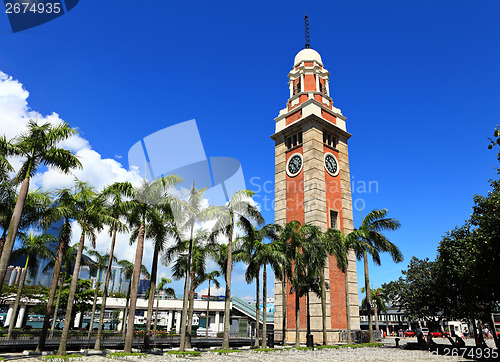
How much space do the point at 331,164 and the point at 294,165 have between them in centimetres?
491

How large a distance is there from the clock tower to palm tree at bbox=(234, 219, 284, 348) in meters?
9.89

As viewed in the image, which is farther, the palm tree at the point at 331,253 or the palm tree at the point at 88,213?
the palm tree at the point at 331,253

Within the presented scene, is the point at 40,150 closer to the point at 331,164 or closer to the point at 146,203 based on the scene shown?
the point at 146,203

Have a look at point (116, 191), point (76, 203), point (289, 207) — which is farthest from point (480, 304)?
point (76, 203)

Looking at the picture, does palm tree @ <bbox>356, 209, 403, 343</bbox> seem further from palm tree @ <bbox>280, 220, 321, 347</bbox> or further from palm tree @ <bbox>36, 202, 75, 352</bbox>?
palm tree @ <bbox>36, 202, 75, 352</bbox>

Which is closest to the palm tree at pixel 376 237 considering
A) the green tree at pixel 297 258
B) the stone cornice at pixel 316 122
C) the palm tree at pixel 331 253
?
the palm tree at pixel 331 253

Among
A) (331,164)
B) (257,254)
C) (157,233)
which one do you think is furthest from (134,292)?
(331,164)

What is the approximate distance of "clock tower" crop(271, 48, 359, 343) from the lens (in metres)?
38.4

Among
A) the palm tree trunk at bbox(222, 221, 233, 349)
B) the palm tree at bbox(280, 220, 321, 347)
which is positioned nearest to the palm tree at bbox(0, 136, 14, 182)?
the palm tree trunk at bbox(222, 221, 233, 349)

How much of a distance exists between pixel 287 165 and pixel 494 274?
30.2 metres

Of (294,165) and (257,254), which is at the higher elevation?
(294,165)

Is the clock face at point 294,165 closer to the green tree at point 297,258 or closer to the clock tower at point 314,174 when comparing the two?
the clock tower at point 314,174

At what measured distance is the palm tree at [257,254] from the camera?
2756cm

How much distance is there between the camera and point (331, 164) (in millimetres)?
45312
